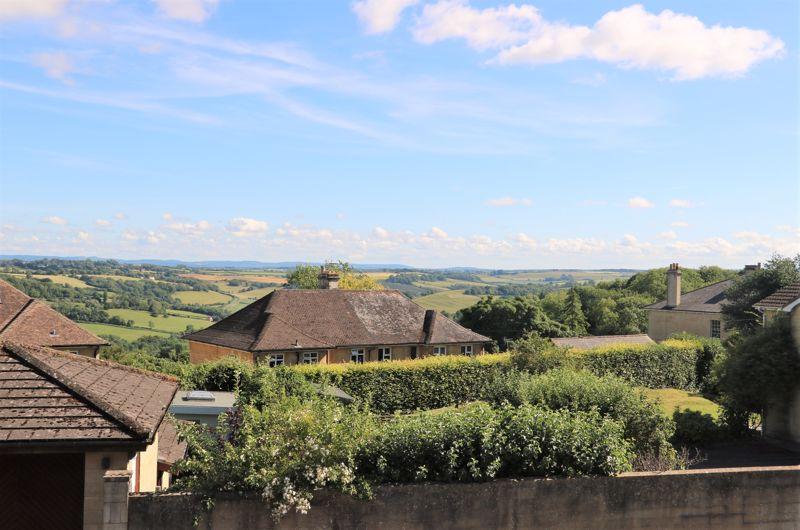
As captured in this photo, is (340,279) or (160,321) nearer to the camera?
(340,279)

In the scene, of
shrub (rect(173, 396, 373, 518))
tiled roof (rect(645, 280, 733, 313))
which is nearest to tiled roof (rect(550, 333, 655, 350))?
tiled roof (rect(645, 280, 733, 313))

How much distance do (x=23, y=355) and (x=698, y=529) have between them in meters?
10.9

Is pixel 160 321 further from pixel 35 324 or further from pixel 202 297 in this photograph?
pixel 35 324

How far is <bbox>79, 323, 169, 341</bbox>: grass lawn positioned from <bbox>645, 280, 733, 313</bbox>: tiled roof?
53629 mm

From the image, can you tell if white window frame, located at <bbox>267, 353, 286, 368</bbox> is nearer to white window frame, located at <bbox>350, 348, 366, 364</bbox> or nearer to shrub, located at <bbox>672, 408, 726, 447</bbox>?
white window frame, located at <bbox>350, 348, 366, 364</bbox>

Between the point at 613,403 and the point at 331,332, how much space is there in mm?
28985

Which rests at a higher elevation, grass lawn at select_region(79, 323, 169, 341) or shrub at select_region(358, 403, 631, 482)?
shrub at select_region(358, 403, 631, 482)

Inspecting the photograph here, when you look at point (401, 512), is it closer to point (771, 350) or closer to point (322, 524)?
point (322, 524)

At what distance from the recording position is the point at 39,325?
1249 inches

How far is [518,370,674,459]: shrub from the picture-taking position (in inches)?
621

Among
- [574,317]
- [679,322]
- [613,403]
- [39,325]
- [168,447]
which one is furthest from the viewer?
[574,317]

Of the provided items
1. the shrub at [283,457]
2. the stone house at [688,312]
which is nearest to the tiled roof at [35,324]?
the shrub at [283,457]

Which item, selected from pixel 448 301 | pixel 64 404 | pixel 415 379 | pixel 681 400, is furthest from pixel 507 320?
pixel 448 301

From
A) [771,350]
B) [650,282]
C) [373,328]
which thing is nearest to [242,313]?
[373,328]
